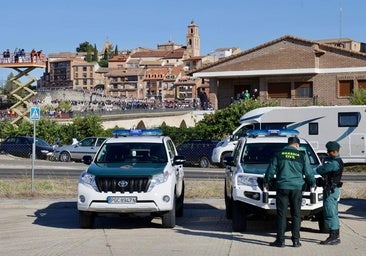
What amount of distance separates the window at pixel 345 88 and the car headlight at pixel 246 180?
40.1 metres

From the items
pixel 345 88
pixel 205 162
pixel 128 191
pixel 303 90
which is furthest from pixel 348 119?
pixel 303 90

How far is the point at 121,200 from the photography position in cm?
1295

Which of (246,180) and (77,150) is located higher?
(246,180)

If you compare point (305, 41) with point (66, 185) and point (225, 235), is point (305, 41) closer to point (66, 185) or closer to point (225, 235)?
point (66, 185)

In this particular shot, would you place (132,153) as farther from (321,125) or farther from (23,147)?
(23,147)

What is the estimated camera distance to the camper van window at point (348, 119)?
3047 centimetres

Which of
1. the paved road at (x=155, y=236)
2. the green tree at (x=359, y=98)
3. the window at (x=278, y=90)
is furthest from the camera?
the window at (x=278, y=90)

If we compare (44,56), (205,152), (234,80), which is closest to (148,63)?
(44,56)

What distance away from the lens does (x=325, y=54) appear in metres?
51.9

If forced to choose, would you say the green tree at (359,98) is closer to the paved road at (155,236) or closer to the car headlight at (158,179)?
the paved road at (155,236)

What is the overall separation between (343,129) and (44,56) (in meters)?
46.2

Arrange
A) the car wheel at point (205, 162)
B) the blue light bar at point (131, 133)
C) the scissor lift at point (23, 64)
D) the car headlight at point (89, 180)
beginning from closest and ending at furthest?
the car headlight at point (89, 180), the blue light bar at point (131, 133), the car wheel at point (205, 162), the scissor lift at point (23, 64)

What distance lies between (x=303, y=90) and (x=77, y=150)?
70.8 ft

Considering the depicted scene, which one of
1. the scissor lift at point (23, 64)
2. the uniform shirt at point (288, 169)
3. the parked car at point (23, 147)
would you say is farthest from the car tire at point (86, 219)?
the scissor lift at point (23, 64)
